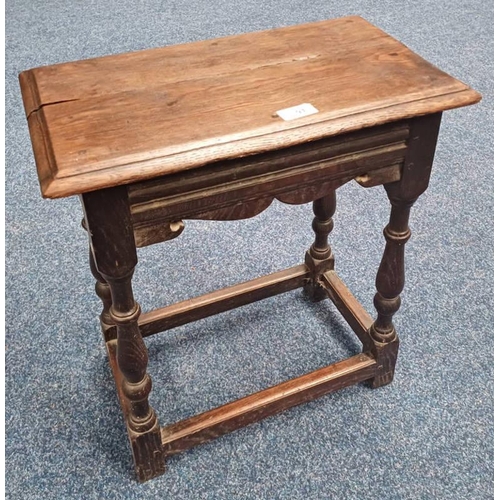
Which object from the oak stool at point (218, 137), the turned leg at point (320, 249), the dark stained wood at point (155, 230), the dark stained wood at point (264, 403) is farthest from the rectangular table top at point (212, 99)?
the dark stained wood at point (264, 403)

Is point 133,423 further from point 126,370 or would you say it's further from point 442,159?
→ point 442,159

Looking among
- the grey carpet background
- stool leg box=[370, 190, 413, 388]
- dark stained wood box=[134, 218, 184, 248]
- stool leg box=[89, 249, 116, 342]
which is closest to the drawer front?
dark stained wood box=[134, 218, 184, 248]

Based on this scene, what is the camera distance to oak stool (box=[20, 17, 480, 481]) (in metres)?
0.85

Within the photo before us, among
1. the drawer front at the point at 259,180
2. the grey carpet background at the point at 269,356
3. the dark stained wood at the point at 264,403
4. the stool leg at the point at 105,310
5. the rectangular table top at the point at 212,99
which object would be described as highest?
the rectangular table top at the point at 212,99

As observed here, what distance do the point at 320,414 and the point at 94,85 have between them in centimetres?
79

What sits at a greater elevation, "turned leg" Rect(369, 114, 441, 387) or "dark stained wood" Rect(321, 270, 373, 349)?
"turned leg" Rect(369, 114, 441, 387)

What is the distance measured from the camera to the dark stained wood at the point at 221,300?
55.9 inches

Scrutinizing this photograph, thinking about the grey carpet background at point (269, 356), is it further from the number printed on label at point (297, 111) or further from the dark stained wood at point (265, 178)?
the number printed on label at point (297, 111)

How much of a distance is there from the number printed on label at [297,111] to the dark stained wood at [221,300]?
63 cm

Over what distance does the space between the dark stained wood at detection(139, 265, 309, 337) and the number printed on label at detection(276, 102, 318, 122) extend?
0.63 metres

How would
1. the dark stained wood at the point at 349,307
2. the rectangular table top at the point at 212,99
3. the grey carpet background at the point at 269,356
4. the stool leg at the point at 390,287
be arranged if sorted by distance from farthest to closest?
1. the dark stained wood at the point at 349,307
2. the grey carpet background at the point at 269,356
3. the stool leg at the point at 390,287
4. the rectangular table top at the point at 212,99

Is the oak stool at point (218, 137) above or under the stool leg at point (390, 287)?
above

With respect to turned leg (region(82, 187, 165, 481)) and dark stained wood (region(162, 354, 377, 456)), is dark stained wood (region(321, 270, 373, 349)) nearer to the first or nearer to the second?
dark stained wood (region(162, 354, 377, 456))

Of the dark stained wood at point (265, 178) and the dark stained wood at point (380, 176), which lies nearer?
the dark stained wood at point (265, 178)
